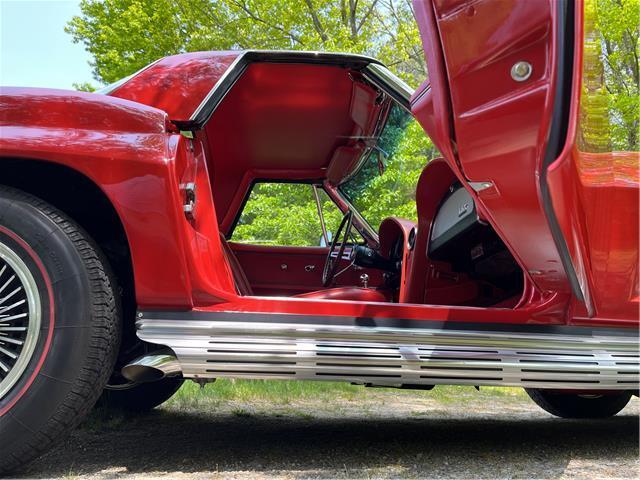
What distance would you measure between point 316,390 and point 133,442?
2.28m

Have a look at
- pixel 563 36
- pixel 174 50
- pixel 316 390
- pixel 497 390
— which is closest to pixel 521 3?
pixel 563 36

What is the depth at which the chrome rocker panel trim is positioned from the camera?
7.39ft

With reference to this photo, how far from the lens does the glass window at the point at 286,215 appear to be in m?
4.59

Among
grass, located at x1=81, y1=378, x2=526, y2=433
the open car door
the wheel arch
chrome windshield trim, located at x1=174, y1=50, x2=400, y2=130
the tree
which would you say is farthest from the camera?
the tree

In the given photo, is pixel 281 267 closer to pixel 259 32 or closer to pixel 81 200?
pixel 81 200

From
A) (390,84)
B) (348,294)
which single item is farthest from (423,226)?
(390,84)

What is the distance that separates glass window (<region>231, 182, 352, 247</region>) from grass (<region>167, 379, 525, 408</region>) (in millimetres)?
1231

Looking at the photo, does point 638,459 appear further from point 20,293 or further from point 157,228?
point 20,293

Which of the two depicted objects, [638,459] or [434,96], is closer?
[434,96]

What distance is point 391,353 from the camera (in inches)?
91.7

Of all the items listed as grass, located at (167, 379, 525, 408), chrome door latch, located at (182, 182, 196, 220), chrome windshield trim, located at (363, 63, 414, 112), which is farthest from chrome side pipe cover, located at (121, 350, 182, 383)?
grass, located at (167, 379, 525, 408)

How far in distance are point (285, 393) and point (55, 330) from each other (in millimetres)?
2706

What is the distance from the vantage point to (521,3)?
188cm

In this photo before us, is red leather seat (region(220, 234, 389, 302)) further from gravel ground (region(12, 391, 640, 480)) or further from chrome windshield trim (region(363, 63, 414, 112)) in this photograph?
chrome windshield trim (region(363, 63, 414, 112))
